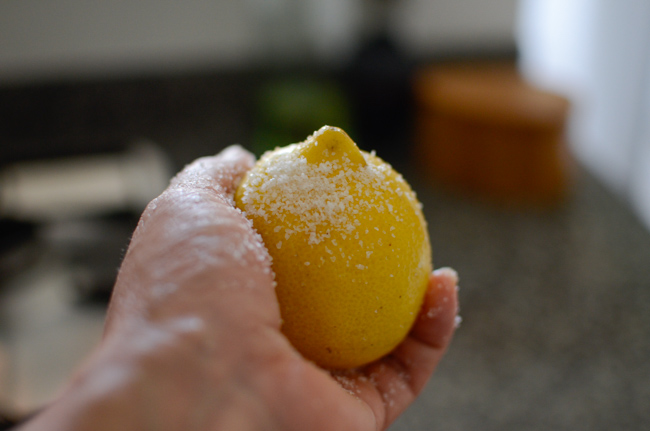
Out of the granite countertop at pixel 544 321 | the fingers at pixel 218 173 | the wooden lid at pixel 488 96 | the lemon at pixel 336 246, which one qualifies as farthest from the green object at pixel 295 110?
the lemon at pixel 336 246

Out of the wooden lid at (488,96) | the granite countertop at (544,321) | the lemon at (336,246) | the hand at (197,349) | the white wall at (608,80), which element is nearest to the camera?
the hand at (197,349)

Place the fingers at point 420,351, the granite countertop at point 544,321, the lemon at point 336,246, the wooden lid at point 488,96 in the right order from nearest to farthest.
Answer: the lemon at point 336,246 → the fingers at point 420,351 → the granite countertop at point 544,321 → the wooden lid at point 488,96

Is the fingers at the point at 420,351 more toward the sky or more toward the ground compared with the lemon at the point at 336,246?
more toward the ground

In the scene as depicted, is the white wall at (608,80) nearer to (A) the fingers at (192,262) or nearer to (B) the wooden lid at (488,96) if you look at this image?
(B) the wooden lid at (488,96)

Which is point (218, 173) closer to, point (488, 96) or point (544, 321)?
point (544, 321)

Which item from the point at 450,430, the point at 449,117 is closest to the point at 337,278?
the point at 450,430

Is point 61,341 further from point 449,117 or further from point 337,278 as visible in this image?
point 449,117

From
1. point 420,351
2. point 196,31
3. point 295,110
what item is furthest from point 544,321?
point 196,31

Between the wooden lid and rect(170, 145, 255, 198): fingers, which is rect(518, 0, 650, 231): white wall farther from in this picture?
rect(170, 145, 255, 198): fingers
